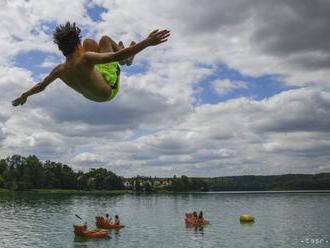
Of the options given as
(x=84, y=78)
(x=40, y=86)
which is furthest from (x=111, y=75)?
(x=40, y=86)

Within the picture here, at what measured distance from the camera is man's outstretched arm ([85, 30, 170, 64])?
461cm

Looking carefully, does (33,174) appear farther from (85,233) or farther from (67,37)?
(67,37)

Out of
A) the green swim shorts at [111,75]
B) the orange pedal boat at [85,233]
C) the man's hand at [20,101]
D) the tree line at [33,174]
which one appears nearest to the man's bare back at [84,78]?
the green swim shorts at [111,75]

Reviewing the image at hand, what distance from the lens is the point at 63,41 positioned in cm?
517

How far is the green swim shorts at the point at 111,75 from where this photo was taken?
581 cm

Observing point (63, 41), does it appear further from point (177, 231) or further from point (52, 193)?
point (52, 193)

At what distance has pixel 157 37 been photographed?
4613mm

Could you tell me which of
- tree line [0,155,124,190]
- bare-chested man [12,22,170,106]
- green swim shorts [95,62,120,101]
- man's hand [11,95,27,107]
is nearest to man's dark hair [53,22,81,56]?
bare-chested man [12,22,170,106]

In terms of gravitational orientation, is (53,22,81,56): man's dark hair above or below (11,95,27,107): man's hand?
above

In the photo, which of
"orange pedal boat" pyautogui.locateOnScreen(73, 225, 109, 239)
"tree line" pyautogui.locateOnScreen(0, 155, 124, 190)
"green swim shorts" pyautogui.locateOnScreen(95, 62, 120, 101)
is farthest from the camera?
"tree line" pyautogui.locateOnScreen(0, 155, 124, 190)

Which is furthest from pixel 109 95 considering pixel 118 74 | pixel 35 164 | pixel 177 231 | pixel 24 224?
pixel 35 164

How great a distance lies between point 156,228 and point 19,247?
2491 cm

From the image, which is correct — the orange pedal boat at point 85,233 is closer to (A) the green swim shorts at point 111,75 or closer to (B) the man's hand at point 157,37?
(A) the green swim shorts at point 111,75

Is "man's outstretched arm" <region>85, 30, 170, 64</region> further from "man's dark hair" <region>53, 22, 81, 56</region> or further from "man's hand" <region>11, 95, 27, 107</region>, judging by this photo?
"man's hand" <region>11, 95, 27, 107</region>
